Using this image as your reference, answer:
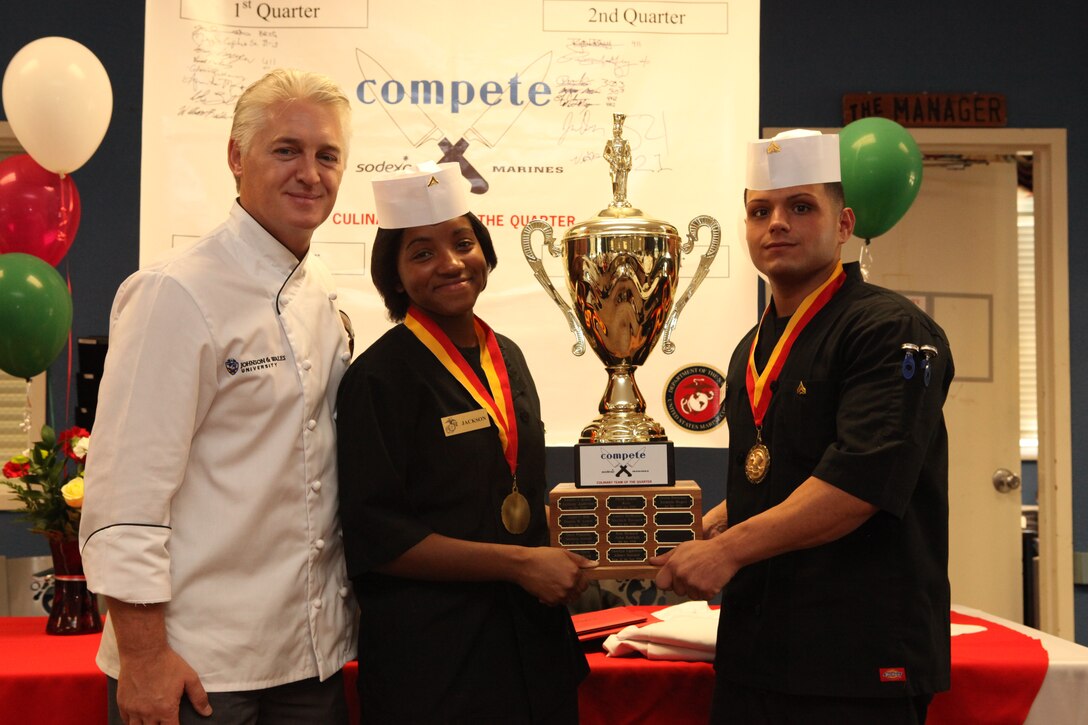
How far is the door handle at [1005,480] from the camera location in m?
4.61

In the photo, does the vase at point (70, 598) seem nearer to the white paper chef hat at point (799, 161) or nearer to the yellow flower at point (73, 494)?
the yellow flower at point (73, 494)

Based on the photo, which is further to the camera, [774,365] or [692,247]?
[692,247]

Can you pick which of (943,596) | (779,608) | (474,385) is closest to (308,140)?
(474,385)

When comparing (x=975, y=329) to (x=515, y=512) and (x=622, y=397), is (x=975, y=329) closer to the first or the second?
(x=622, y=397)

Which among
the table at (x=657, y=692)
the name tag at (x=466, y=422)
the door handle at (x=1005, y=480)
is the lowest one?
the table at (x=657, y=692)

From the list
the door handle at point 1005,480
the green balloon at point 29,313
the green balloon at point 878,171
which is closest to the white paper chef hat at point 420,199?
the green balloon at point 29,313

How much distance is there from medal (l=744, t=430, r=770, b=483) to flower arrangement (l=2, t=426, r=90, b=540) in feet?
5.18

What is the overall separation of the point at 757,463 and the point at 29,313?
2147mm

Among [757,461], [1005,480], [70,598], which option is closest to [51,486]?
[70,598]

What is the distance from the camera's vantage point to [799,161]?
2055 millimetres

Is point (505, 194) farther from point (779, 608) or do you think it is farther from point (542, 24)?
point (779, 608)

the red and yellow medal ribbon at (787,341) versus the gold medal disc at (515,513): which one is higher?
the red and yellow medal ribbon at (787,341)

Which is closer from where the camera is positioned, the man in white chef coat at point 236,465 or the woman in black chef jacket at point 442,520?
the man in white chef coat at point 236,465
